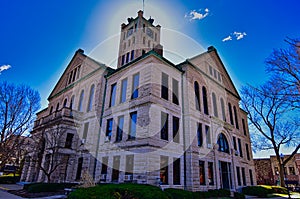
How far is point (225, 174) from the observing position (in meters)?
21.4

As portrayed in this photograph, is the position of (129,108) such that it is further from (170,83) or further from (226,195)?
(226,195)

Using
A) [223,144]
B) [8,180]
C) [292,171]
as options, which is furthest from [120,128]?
[292,171]

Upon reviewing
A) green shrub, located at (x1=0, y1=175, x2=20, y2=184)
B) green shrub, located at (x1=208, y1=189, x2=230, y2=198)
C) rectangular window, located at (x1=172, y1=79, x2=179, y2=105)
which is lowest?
green shrub, located at (x1=0, y1=175, x2=20, y2=184)

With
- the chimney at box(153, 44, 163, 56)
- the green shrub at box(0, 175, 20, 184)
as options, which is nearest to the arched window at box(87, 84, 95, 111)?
the chimney at box(153, 44, 163, 56)

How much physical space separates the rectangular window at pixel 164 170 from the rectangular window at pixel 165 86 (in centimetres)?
556

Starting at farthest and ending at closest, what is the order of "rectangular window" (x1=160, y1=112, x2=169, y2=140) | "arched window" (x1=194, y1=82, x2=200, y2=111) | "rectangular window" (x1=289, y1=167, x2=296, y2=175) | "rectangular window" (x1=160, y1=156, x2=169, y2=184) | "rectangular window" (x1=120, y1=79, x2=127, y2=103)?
"rectangular window" (x1=289, y1=167, x2=296, y2=175) < "arched window" (x1=194, y1=82, x2=200, y2=111) < "rectangular window" (x1=120, y1=79, x2=127, y2=103) < "rectangular window" (x1=160, y1=112, x2=169, y2=140) < "rectangular window" (x1=160, y1=156, x2=169, y2=184)

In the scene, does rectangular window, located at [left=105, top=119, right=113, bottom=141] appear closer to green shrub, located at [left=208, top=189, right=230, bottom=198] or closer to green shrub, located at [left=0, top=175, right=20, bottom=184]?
green shrub, located at [left=208, top=189, right=230, bottom=198]

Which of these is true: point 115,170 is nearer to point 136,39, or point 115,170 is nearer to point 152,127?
point 152,127

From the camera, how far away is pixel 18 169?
1385 inches

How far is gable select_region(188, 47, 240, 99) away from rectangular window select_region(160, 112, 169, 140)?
777 cm

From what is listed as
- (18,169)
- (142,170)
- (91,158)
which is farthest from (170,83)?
(18,169)

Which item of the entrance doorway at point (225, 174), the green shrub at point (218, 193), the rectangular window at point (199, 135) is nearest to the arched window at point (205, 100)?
the rectangular window at point (199, 135)

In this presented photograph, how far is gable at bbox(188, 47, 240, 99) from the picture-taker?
74.6ft

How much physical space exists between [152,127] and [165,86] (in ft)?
15.8
